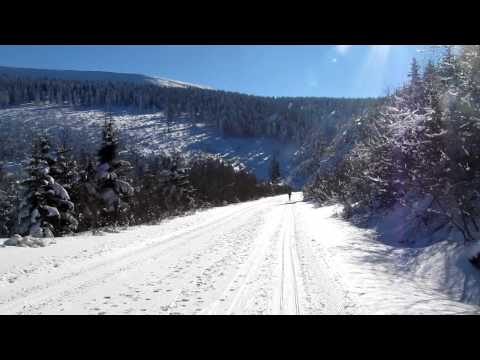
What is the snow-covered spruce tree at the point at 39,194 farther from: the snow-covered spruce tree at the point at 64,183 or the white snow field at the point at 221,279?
the white snow field at the point at 221,279

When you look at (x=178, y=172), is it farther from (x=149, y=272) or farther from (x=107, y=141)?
(x=149, y=272)

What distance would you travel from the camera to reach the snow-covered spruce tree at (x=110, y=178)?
2125cm

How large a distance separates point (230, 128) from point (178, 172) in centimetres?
13944

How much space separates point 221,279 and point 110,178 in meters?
17.9

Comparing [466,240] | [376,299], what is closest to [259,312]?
[376,299]

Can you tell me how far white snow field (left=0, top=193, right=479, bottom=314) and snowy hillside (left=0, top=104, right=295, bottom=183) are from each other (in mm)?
119990

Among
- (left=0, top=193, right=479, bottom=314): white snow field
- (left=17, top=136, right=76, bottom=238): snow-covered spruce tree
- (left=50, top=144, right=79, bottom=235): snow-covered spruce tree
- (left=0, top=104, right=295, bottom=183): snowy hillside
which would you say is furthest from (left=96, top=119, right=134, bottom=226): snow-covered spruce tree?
(left=0, top=104, right=295, bottom=183): snowy hillside

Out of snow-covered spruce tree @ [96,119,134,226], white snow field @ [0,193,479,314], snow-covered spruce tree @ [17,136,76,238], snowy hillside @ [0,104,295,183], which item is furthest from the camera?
snowy hillside @ [0,104,295,183]

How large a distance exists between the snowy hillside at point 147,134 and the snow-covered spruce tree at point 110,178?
10552 cm

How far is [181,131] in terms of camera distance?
532 feet

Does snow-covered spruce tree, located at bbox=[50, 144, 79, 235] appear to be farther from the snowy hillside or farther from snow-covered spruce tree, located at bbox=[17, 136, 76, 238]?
the snowy hillside

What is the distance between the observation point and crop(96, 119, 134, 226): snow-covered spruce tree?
21250 millimetres
